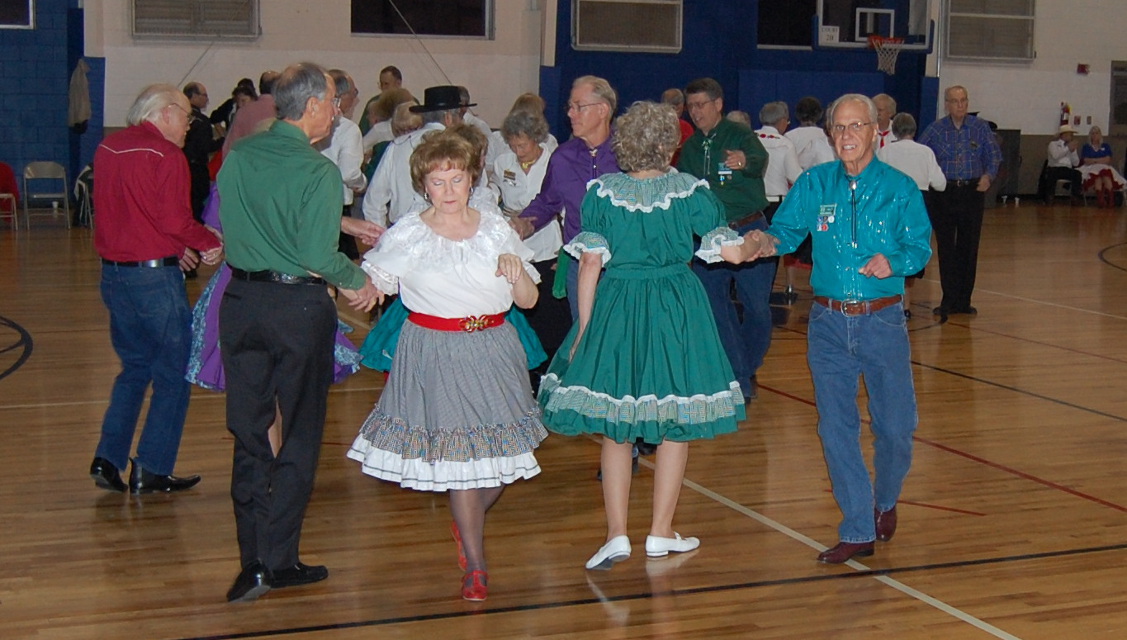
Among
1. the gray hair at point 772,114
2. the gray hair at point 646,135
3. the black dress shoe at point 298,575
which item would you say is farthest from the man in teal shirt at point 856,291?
the gray hair at point 772,114

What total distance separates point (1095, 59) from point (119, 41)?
1474 centimetres

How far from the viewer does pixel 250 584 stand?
3.92 m

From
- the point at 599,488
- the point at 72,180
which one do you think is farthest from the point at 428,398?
the point at 72,180

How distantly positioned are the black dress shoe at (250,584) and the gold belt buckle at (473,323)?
968mm

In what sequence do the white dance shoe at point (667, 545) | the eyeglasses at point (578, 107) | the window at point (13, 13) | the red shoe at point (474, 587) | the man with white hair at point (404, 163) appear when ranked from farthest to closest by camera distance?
1. the window at point (13, 13)
2. the man with white hair at point (404, 163)
3. the eyeglasses at point (578, 107)
4. the white dance shoe at point (667, 545)
5. the red shoe at point (474, 587)

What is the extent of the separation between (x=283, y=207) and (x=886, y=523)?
232 centimetres

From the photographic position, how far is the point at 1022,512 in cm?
488

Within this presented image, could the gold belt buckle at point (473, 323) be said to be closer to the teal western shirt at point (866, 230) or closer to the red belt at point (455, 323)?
the red belt at point (455, 323)

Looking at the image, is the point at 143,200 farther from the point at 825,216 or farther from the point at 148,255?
the point at 825,216

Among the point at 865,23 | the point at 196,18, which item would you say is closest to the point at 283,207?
the point at 196,18

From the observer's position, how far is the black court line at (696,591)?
371 centimetres

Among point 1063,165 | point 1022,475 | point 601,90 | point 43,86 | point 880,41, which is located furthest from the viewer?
point 1063,165

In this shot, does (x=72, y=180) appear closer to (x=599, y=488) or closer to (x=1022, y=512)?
(x=599, y=488)

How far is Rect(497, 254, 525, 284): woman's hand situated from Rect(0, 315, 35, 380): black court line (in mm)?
4516
